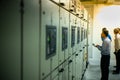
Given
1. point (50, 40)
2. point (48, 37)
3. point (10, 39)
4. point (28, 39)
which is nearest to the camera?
point (10, 39)

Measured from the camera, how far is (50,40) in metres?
2.61

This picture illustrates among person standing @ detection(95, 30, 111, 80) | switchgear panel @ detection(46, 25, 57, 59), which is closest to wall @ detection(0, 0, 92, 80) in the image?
switchgear panel @ detection(46, 25, 57, 59)

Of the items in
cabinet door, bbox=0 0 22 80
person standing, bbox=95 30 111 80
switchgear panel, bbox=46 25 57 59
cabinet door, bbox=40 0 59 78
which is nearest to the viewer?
cabinet door, bbox=0 0 22 80

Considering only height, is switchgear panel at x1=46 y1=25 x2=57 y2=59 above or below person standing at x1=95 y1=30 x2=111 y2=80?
above

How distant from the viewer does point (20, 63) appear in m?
1.65

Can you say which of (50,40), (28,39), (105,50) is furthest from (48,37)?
(105,50)

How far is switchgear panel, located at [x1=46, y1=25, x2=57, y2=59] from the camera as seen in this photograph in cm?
247

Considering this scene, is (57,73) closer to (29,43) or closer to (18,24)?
(29,43)

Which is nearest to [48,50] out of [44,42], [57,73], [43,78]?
[44,42]

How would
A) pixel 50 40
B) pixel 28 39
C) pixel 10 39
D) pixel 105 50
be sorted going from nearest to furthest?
pixel 10 39, pixel 28 39, pixel 50 40, pixel 105 50

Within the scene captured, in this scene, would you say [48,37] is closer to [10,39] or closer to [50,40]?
[50,40]

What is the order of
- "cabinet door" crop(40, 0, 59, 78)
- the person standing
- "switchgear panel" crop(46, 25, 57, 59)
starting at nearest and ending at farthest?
"cabinet door" crop(40, 0, 59, 78) → "switchgear panel" crop(46, 25, 57, 59) → the person standing

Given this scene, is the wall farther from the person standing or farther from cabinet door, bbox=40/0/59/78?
the person standing

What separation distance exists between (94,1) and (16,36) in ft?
32.5
